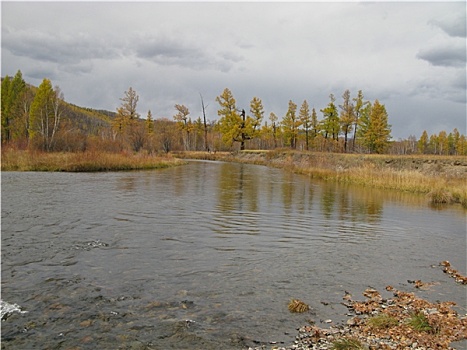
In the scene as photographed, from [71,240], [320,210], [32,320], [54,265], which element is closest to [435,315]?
[32,320]

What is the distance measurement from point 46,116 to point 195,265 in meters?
40.3

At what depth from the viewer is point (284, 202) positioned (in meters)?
17.7

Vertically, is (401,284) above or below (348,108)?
below

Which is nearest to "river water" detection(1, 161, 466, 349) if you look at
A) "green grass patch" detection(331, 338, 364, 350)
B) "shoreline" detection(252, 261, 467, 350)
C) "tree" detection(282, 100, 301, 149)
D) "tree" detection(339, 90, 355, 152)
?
"shoreline" detection(252, 261, 467, 350)

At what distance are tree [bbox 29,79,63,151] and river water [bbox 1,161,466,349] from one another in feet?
82.9

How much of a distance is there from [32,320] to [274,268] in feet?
15.8

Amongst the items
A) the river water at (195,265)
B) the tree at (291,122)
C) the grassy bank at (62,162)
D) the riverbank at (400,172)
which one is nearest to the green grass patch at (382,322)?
the river water at (195,265)

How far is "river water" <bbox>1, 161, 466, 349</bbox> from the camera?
5.24 meters

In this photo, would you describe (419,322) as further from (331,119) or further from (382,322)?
(331,119)

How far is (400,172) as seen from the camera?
25.8 m

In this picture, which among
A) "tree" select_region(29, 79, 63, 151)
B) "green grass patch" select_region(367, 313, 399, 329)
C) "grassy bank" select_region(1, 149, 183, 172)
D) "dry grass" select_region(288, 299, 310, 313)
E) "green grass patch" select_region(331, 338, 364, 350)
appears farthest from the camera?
"tree" select_region(29, 79, 63, 151)

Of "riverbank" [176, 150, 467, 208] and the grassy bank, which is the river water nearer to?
"riverbank" [176, 150, 467, 208]

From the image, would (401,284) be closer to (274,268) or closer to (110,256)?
(274,268)

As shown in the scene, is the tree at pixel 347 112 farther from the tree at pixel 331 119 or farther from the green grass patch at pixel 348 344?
the green grass patch at pixel 348 344
